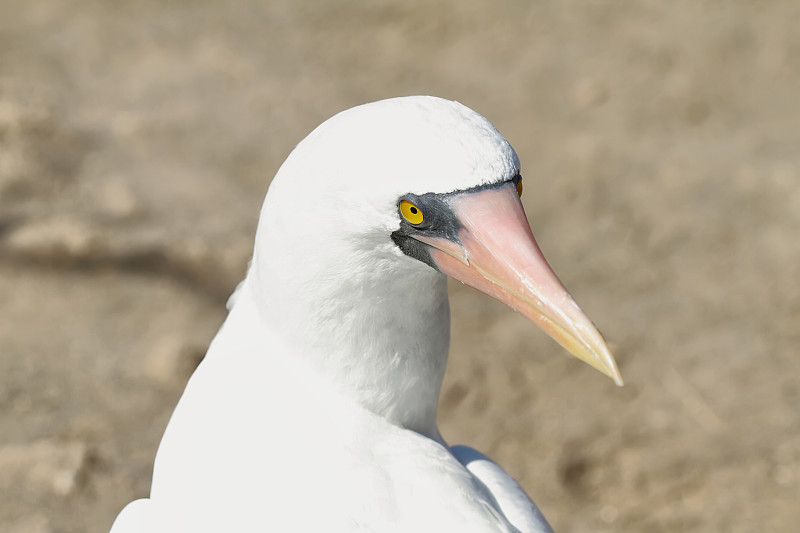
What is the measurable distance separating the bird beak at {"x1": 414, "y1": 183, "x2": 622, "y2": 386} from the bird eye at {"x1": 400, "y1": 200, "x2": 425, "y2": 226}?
0.04 metres

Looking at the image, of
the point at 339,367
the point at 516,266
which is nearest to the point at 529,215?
the point at 339,367

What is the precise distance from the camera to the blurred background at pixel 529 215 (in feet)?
13.8

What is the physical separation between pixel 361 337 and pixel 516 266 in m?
0.44

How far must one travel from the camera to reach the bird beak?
5.87 feet

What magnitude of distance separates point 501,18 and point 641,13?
0.99m

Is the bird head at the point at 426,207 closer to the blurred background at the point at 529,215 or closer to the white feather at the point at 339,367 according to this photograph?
the white feather at the point at 339,367

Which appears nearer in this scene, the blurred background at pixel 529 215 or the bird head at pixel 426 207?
the bird head at pixel 426 207

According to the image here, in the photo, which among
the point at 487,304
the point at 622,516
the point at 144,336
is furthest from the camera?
the point at 487,304

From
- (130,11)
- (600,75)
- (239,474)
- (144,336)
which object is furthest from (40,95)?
(239,474)

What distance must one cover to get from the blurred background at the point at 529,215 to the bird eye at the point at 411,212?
252 centimetres

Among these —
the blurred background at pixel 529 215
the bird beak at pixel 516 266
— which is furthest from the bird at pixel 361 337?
the blurred background at pixel 529 215

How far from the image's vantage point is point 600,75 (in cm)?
647

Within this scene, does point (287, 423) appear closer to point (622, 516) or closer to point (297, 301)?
point (297, 301)

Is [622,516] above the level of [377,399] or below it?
below
